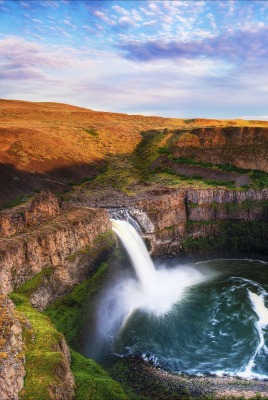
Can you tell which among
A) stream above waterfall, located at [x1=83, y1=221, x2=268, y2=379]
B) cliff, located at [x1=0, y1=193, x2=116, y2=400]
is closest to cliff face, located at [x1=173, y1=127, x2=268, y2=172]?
stream above waterfall, located at [x1=83, y1=221, x2=268, y2=379]

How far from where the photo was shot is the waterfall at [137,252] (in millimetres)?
40000

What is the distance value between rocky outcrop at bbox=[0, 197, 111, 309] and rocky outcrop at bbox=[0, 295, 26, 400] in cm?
486

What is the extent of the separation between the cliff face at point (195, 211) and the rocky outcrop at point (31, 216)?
531 inches

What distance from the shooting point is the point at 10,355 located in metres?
17.2

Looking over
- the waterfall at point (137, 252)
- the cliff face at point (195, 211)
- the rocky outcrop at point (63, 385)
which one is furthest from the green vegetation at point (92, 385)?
the cliff face at point (195, 211)

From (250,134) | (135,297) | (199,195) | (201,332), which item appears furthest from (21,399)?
(250,134)

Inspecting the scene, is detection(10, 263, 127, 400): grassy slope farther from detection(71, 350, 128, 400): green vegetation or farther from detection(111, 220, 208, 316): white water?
detection(111, 220, 208, 316): white water

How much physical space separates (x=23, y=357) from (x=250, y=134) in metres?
55.6

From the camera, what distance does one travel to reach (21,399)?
52.7 feet

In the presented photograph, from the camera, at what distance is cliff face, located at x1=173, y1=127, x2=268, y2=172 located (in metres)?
61.1

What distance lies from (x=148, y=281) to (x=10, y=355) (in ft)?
79.6

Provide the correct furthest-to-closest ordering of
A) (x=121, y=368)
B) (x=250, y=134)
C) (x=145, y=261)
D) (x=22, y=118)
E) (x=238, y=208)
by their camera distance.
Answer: (x=22, y=118) → (x=250, y=134) → (x=238, y=208) → (x=145, y=261) → (x=121, y=368)

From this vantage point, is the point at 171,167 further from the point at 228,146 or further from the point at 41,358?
the point at 41,358

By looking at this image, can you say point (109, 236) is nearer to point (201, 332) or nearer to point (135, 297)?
point (135, 297)
